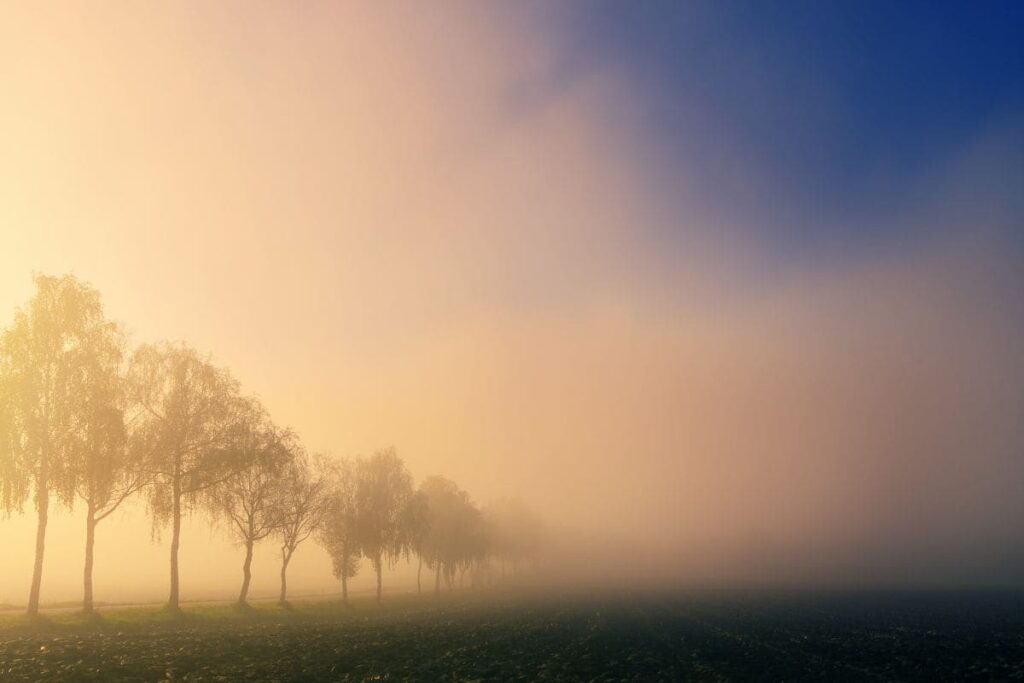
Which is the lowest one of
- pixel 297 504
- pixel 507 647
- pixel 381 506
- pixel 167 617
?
pixel 167 617

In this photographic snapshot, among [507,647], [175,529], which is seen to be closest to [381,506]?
[175,529]

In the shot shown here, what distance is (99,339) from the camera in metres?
52.4

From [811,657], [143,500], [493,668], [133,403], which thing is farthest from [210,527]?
[811,657]

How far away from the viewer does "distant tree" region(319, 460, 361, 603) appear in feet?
277

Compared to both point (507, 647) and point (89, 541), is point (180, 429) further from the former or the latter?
point (507, 647)

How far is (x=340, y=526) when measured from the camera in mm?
84812

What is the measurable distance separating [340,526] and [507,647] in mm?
52315

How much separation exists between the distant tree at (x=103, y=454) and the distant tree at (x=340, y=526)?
3332 cm

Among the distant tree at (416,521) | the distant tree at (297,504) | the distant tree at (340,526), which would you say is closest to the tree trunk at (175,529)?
the distant tree at (297,504)

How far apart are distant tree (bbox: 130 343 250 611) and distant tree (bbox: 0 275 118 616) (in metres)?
5.29

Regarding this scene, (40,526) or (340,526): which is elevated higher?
(40,526)

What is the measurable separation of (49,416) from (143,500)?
1084cm

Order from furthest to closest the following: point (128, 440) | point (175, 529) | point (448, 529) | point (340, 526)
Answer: point (448, 529), point (340, 526), point (175, 529), point (128, 440)

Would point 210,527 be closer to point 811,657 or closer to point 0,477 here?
point 0,477
